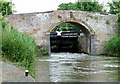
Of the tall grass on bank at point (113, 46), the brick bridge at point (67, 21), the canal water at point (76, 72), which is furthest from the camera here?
the brick bridge at point (67, 21)

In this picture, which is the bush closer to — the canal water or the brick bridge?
the brick bridge

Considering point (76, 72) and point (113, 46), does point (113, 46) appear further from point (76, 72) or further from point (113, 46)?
point (76, 72)

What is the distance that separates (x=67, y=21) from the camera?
1642 centimetres

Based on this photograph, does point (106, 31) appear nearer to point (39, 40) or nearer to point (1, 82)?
point (39, 40)

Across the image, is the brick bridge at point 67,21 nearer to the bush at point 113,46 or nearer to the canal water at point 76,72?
the bush at point 113,46

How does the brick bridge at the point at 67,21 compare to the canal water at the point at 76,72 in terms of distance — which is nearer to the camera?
the canal water at the point at 76,72

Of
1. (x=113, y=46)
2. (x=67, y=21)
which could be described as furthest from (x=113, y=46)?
(x=67, y=21)

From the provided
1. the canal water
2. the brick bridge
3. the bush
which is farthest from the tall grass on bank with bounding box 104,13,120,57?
the canal water

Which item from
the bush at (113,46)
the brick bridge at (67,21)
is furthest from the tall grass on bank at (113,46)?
the brick bridge at (67,21)

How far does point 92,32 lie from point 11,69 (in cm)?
1149

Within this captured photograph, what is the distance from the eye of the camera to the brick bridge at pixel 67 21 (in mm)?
16125

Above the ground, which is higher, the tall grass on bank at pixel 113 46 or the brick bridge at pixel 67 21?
the brick bridge at pixel 67 21

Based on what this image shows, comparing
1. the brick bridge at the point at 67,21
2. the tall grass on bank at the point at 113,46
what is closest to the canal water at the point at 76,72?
the tall grass on bank at the point at 113,46

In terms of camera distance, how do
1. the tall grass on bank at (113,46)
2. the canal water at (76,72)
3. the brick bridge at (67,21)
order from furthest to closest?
the brick bridge at (67,21), the tall grass on bank at (113,46), the canal water at (76,72)
